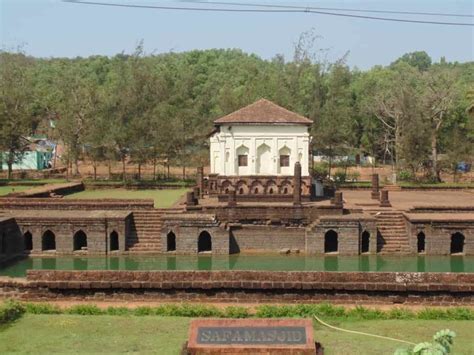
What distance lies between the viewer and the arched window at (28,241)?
78.9ft

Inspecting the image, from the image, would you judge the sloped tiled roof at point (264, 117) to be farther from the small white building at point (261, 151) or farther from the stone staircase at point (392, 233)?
the stone staircase at point (392, 233)

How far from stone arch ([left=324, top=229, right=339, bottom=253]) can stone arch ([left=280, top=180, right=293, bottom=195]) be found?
6.01 m

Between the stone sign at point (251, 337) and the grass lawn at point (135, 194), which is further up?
the grass lawn at point (135, 194)

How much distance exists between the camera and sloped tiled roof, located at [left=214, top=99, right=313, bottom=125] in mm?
30375

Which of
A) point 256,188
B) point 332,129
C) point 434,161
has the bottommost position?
point 256,188

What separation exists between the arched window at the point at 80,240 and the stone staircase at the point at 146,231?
1738 millimetres

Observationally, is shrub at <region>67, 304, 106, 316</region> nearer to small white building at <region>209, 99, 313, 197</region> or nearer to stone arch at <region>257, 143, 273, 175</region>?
small white building at <region>209, 99, 313, 197</region>

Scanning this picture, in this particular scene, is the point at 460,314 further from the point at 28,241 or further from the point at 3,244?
the point at 28,241

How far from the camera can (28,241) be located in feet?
79.4

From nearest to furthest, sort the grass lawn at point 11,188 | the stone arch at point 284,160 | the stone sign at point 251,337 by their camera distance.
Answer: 1. the stone sign at point 251,337
2. the stone arch at point 284,160
3. the grass lawn at point 11,188

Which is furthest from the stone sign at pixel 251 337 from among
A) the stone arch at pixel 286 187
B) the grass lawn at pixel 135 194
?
the grass lawn at pixel 135 194

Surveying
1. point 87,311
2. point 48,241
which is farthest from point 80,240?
point 87,311

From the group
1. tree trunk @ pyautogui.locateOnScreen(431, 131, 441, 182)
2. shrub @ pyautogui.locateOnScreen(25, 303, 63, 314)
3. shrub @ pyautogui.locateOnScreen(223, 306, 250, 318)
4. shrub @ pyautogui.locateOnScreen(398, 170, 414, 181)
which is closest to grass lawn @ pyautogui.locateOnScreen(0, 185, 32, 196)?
shrub @ pyautogui.locateOnScreen(25, 303, 63, 314)

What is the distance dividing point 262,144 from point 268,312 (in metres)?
18.5
